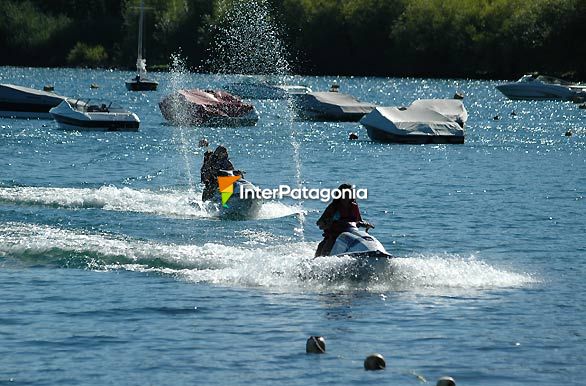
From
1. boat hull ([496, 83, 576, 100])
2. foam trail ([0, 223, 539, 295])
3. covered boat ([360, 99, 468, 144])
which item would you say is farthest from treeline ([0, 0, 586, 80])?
foam trail ([0, 223, 539, 295])

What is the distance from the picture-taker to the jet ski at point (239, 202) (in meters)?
34.0

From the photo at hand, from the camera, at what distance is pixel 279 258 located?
26.7 meters

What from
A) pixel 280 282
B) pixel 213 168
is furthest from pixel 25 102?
pixel 280 282

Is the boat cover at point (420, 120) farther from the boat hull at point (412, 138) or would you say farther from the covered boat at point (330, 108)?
the covered boat at point (330, 108)

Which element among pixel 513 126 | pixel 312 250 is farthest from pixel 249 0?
pixel 312 250

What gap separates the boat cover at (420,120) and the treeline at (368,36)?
2970 inches

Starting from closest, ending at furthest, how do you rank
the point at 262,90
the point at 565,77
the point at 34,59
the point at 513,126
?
Result: the point at 513,126, the point at 262,90, the point at 565,77, the point at 34,59

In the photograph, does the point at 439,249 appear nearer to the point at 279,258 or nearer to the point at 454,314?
the point at 279,258

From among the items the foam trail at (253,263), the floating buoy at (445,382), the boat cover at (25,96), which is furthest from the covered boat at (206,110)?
the floating buoy at (445,382)

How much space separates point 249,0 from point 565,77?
39.3 m

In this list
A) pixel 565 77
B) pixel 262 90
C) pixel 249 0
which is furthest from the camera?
pixel 249 0

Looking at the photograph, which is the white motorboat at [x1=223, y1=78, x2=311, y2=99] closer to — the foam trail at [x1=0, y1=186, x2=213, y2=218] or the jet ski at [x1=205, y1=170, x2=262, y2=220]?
the foam trail at [x1=0, y1=186, x2=213, y2=218]

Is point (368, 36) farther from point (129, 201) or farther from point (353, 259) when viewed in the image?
point (353, 259)

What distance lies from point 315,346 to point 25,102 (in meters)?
60.8
